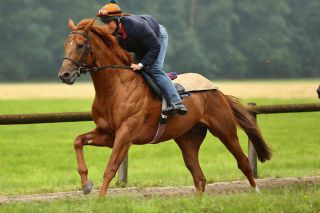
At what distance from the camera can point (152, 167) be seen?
46.1 ft

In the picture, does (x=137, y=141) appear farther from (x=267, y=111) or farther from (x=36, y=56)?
(x=36, y=56)

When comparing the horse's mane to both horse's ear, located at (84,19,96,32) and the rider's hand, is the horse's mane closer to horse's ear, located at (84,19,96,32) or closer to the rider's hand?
horse's ear, located at (84,19,96,32)

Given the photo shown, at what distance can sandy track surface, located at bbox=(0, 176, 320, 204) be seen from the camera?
936cm

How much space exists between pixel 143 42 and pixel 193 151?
1814 mm

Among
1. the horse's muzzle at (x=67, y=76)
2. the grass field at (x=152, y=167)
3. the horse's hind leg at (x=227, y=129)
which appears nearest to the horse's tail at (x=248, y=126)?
the horse's hind leg at (x=227, y=129)

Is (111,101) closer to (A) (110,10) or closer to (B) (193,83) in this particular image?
(A) (110,10)

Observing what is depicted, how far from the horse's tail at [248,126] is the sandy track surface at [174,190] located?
474 millimetres

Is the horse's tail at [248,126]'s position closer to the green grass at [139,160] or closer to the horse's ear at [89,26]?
the green grass at [139,160]

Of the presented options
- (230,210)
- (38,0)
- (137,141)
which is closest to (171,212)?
(230,210)

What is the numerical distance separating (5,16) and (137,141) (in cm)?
6199

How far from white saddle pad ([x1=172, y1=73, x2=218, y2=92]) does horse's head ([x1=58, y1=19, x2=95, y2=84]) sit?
58.7 inches

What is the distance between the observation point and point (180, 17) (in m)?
77.6

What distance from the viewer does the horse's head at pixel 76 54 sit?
25.7ft

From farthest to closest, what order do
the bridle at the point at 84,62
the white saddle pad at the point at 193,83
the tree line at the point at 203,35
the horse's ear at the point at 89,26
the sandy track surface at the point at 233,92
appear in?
1. the tree line at the point at 203,35
2. the sandy track surface at the point at 233,92
3. the white saddle pad at the point at 193,83
4. the horse's ear at the point at 89,26
5. the bridle at the point at 84,62
